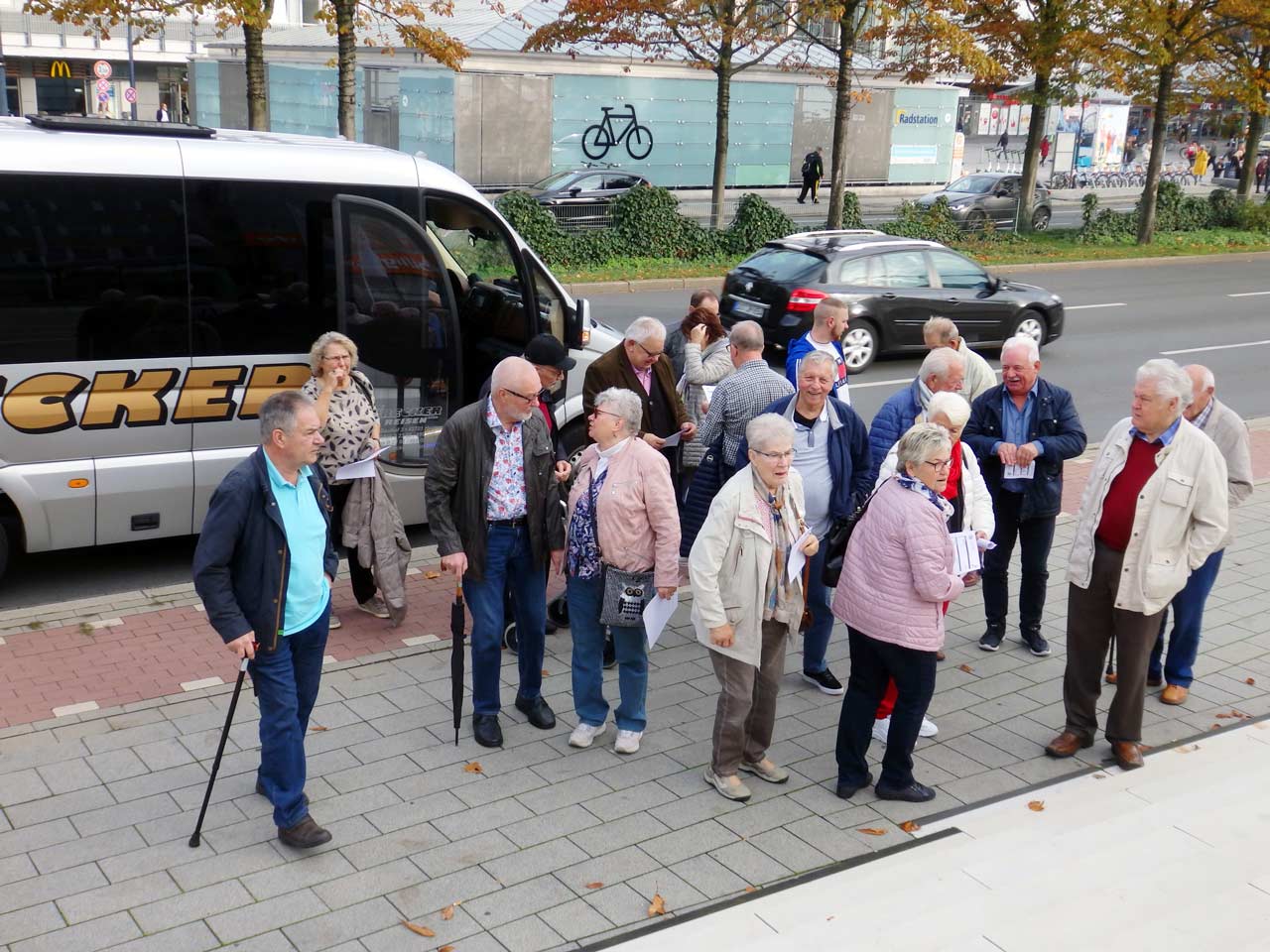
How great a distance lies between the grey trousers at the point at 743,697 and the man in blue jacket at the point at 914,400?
4.69 feet

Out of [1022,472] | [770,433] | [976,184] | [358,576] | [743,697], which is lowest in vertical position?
[358,576]

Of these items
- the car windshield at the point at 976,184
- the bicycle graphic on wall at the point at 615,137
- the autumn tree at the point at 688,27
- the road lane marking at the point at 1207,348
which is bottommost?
the road lane marking at the point at 1207,348

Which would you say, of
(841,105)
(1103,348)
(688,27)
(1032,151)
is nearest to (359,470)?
(1103,348)

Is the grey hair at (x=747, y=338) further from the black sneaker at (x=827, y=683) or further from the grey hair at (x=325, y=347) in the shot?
the grey hair at (x=325, y=347)

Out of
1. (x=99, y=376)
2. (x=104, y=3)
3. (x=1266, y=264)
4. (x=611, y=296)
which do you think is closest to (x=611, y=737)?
(x=99, y=376)

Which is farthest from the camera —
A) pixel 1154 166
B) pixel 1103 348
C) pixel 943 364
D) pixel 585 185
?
pixel 1154 166

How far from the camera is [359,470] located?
24.2ft

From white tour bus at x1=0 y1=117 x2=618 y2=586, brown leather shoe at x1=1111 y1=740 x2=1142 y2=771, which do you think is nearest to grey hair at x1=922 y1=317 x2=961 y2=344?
brown leather shoe at x1=1111 y1=740 x2=1142 y2=771

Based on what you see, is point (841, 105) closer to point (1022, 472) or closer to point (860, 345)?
point (860, 345)

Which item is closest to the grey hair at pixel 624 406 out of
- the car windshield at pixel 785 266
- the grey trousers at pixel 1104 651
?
the grey trousers at pixel 1104 651

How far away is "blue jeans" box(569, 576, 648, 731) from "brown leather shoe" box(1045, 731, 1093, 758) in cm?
201

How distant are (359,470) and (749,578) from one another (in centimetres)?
286

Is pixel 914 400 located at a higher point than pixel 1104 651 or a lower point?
higher

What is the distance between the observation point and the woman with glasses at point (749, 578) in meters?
5.43
